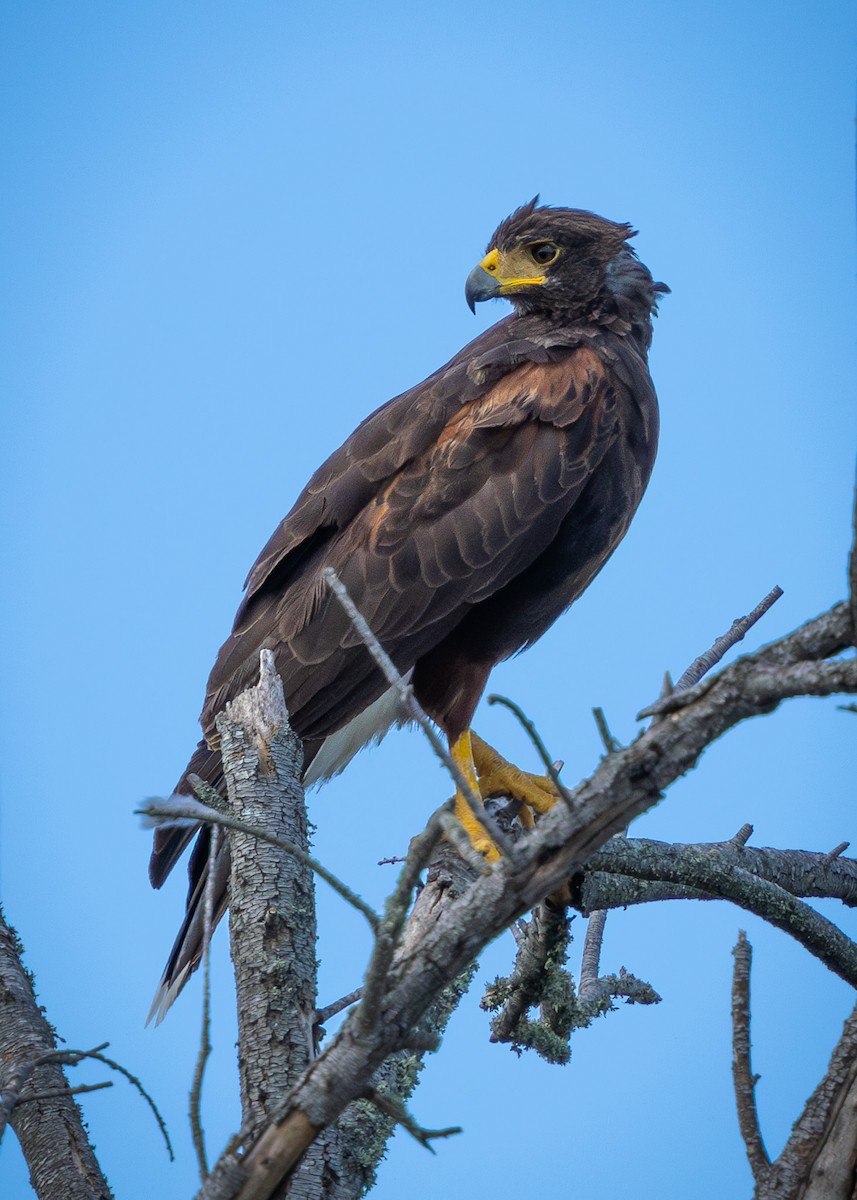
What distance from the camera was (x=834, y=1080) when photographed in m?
2.46

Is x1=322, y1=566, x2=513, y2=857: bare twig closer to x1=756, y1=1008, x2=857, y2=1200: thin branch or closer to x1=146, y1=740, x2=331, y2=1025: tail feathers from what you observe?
x1=756, y1=1008, x2=857, y2=1200: thin branch

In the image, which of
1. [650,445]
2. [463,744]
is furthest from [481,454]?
[463,744]

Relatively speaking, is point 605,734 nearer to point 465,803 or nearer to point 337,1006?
point 337,1006

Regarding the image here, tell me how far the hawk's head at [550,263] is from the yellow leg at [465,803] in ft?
5.94

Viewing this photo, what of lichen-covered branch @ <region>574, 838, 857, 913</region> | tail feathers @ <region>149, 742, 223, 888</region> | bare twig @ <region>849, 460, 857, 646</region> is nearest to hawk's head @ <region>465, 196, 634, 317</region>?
tail feathers @ <region>149, 742, 223, 888</region>

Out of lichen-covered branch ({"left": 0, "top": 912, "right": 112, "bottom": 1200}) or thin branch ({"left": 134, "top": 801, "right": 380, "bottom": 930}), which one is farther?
lichen-covered branch ({"left": 0, "top": 912, "right": 112, "bottom": 1200})

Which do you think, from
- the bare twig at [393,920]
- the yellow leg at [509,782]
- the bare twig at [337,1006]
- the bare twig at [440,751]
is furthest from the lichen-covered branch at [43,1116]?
the yellow leg at [509,782]

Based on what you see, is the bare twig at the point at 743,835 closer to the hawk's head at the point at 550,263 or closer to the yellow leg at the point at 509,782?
the yellow leg at the point at 509,782

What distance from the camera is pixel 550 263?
5.25 meters

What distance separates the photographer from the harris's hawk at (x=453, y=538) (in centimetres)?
458

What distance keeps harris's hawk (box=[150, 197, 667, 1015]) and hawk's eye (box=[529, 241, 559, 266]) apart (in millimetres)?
291

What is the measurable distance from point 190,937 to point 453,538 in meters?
1.64

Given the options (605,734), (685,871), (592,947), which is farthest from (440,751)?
(592,947)

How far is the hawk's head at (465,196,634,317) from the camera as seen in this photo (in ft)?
17.1
